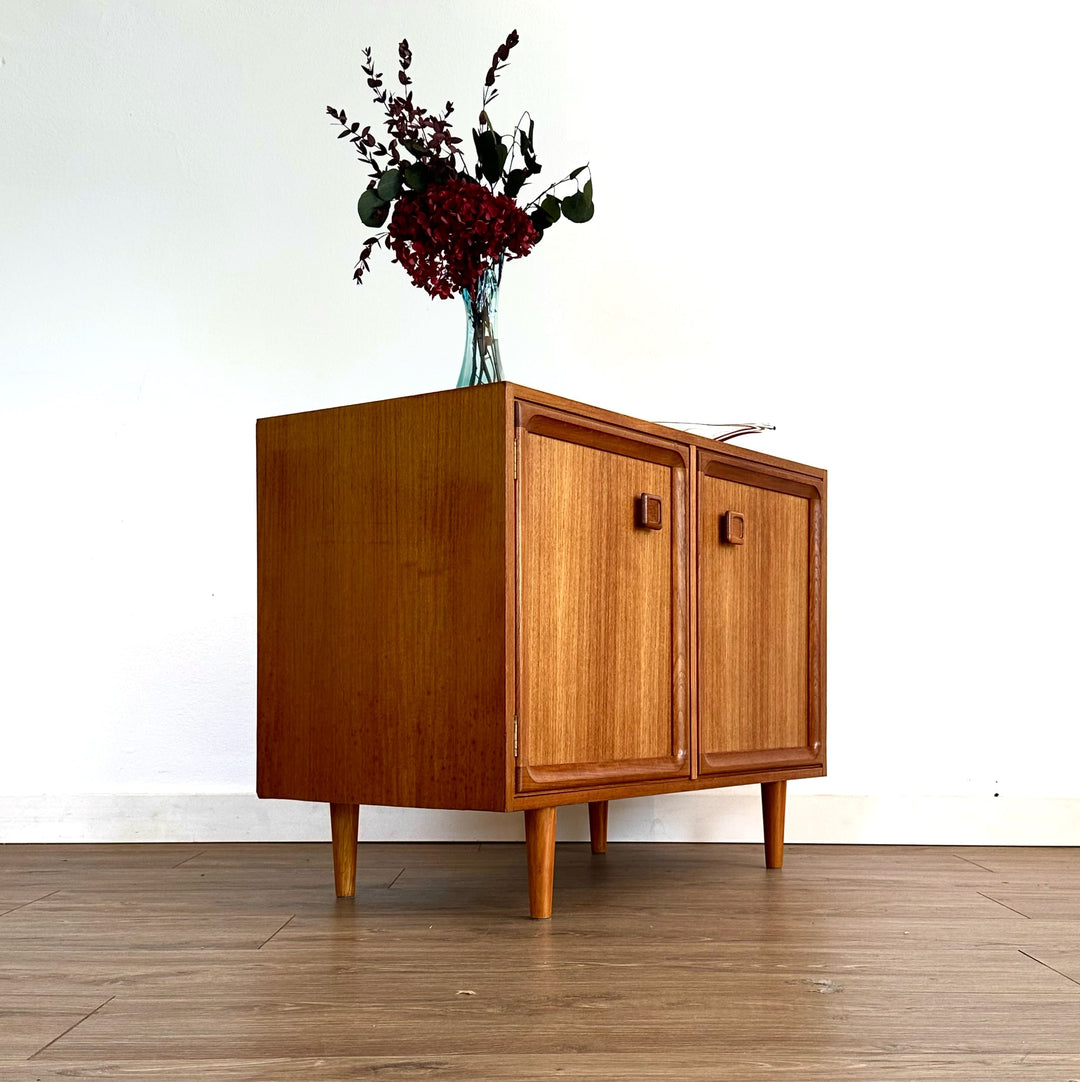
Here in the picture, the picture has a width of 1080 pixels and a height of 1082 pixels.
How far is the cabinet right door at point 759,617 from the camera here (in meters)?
1.78

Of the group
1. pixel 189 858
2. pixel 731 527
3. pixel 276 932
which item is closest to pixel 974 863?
pixel 731 527

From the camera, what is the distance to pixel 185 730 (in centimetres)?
231

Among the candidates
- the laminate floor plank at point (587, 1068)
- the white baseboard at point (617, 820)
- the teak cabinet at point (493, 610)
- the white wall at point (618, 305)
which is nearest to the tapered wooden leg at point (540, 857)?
the teak cabinet at point (493, 610)

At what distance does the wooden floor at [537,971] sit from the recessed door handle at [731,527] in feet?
1.72

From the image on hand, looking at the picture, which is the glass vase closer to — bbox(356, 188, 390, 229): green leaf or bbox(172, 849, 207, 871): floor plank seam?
bbox(356, 188, 390, 229): green leaf

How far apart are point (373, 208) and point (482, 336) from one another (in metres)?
0.24

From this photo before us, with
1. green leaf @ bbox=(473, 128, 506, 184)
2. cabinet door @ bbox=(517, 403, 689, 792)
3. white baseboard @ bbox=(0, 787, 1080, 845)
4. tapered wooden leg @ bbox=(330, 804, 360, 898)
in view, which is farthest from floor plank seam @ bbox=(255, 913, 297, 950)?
green leaf @ bbox=(473, 128, 506, 184)

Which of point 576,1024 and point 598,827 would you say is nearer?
point 576,1024

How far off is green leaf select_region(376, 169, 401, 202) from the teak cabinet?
32cm

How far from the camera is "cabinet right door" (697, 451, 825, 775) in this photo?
1783mm

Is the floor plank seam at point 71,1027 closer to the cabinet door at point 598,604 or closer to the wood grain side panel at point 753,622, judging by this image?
the cabinet door at point 598,604

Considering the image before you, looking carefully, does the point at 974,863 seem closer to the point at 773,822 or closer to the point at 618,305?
the point at 773,822

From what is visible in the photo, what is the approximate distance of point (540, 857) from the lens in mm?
1498

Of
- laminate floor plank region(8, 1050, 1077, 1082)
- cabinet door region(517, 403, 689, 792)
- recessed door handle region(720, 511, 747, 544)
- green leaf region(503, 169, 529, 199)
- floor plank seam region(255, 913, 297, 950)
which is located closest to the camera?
laminate floor plank region(8, 1050, 1077, 1082)
